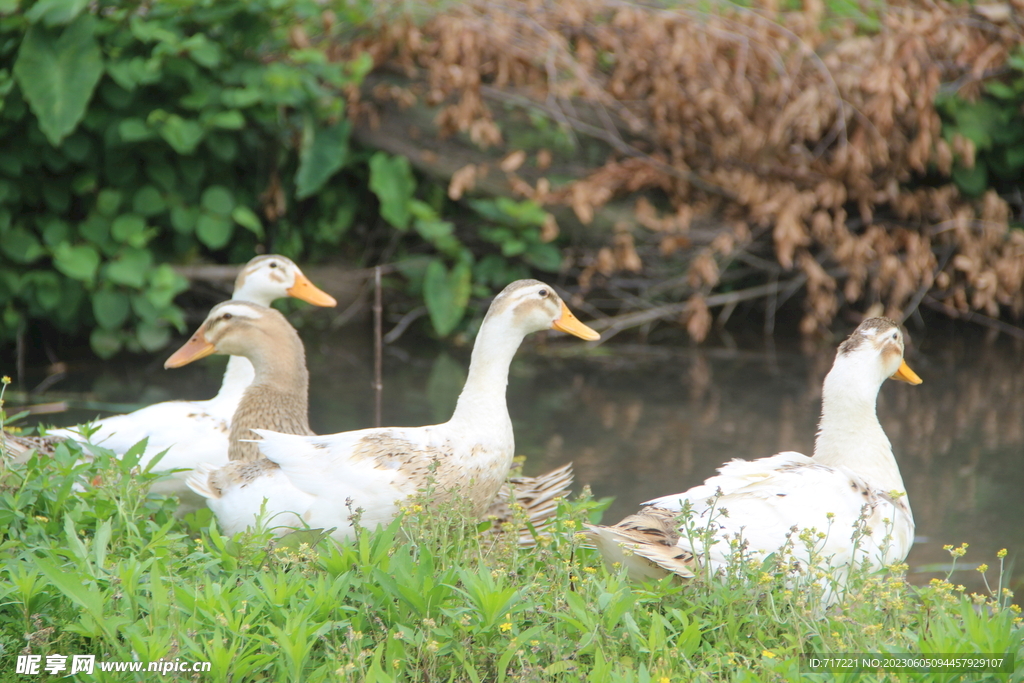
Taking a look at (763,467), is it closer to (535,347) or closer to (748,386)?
(748,386)

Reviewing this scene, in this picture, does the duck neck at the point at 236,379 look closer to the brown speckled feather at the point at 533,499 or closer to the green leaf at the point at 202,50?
the brown speckled feather at the point at 533,499

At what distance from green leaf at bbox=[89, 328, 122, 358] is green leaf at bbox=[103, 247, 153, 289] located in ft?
1.30

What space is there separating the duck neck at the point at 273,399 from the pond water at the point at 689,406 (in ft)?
4.51

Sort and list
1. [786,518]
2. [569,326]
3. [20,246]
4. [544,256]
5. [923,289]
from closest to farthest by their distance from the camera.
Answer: [786,518], [569,326], [20,246], [923,289], [544,256]

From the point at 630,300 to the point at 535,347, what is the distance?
0.85 meters

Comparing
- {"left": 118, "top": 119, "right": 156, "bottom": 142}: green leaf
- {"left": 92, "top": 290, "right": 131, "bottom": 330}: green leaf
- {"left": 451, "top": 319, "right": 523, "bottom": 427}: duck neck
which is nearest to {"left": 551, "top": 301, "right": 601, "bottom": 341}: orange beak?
{"left": 451, "top": 319, "right": 523, "bottom": 427}: duck neck

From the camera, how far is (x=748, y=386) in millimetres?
6453

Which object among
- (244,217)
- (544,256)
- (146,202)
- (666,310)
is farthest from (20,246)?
(666,310)

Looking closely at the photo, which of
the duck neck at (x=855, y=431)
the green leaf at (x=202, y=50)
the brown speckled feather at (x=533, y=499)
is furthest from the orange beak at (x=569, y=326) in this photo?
the green leaf at (x=202, y=50)

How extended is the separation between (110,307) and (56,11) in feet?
6.09

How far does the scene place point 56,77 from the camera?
18.7 ft

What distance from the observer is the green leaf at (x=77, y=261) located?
6.03 meters

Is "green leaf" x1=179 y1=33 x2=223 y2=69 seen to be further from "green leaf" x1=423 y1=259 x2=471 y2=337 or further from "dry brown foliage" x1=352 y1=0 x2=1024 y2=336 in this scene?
"green leaf" x1=423 y1=259 x2=471 y2=337

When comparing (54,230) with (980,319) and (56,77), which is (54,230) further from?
(980,319)
